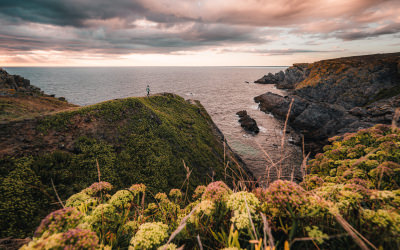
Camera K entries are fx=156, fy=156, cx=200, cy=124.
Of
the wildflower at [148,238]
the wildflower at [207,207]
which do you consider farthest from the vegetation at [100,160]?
the wildflower at [148,238]

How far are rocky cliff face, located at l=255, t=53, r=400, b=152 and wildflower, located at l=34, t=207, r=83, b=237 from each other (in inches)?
1196

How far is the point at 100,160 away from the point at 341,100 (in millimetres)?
64538

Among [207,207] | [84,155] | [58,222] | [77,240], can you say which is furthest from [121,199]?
[84,155]

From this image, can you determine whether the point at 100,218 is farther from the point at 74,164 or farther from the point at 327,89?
the point at 327,89

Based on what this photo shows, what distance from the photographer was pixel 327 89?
180 ft

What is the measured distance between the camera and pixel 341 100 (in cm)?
4881

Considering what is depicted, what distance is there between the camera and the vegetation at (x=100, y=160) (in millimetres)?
6336

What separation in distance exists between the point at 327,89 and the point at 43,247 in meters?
71.8

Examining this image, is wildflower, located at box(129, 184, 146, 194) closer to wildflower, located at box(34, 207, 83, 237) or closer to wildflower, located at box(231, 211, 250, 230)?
wildflower, located at box(34, 207, 83, 237)

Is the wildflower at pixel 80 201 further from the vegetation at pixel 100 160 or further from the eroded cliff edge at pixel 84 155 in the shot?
the eroded cliff edge at pixel 84 155

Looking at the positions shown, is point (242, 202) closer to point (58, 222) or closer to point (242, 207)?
point (242, 207)

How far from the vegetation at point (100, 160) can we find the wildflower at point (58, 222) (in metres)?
1.86

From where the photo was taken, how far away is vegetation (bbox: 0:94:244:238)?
20.8 feet

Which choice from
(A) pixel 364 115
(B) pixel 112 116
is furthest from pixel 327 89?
(B) pixel 112 116
